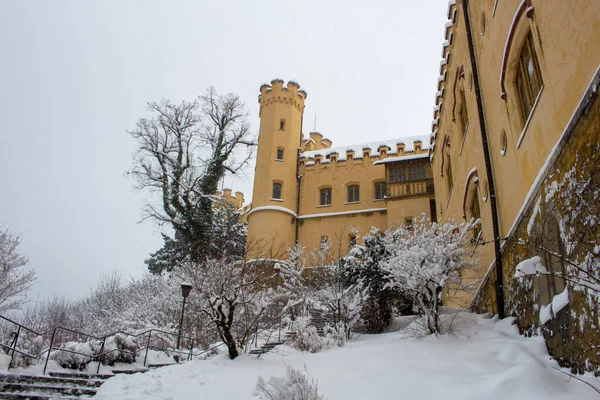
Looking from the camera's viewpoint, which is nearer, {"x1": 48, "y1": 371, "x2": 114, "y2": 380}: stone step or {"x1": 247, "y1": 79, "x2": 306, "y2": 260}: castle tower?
{"x1": 48, "y1": 371, "x2": 114, "y2": 380}: stone step

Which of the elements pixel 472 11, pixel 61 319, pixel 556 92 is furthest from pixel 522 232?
pixel 61 319

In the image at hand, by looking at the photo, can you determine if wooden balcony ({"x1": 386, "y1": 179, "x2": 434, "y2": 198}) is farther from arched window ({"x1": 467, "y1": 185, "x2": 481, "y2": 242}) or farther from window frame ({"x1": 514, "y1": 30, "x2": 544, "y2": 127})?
window frame ({"x1": 514, "y1": 30, "x2": 544, "y2": 127})

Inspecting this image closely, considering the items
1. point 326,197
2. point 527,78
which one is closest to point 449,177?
point 527,78

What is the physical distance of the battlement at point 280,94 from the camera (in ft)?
96.7

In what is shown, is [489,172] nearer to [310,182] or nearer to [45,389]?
[45,389]

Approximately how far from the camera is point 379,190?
27.3m

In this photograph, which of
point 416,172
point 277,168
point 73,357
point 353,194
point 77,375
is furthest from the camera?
point 277,168

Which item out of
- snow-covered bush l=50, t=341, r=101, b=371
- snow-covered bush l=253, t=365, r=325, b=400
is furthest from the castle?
snow-covered bush l=50, t=341, r=101, b=371

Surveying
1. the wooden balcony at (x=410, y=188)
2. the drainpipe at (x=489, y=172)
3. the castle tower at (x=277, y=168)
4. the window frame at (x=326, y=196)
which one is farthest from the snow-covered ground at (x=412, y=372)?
the window frame at (x=326, y=196)

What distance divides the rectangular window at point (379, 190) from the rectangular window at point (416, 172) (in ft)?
10.5

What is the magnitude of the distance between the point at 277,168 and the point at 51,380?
21.0 m

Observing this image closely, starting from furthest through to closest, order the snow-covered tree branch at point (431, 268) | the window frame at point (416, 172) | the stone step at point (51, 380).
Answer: the window frame at point (416, 172), the snow-covered tree branch at point (431, 268), the stone step at point (51, 380)

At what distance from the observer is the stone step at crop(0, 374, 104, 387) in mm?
7520

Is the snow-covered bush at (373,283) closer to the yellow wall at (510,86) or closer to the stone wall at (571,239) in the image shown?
the yellow wall at (510,86)
